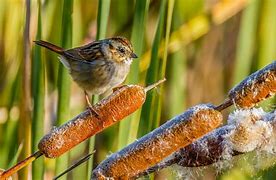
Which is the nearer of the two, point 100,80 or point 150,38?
point 100,80

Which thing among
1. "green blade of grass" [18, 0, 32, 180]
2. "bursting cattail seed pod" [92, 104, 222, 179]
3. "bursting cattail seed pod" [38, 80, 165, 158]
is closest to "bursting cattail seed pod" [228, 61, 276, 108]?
"bursting cattail seed pod" [92, 104, 222, 179]

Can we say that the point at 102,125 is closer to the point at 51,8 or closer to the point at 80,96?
the point at 51,8

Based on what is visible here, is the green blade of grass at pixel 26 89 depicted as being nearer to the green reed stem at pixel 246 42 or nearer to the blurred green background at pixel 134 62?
the blurred green background at pixel 134 62

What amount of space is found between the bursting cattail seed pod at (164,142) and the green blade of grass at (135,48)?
851mm

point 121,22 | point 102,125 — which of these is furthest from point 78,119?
point 121,22

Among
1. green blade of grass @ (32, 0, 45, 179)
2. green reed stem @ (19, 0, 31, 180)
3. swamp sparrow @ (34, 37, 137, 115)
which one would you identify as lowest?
green blade of grass @ (32, 0, 45, 179)

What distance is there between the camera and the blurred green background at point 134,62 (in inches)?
75.2

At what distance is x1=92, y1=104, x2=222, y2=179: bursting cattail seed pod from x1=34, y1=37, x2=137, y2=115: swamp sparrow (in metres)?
1.28

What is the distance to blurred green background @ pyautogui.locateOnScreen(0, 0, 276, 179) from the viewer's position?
6.27 ft

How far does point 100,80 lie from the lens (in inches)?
98.4

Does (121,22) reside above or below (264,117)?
above

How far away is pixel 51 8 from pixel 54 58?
267 mm

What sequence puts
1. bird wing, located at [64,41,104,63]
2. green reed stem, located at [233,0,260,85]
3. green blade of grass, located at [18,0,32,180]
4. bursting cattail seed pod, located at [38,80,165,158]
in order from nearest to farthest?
bursting cattail seed pod, located at [38,80,165,158], green blade of grass, located at [18,0,32,180], green reed stem, located at [233,0,260,85], bird wing, located at [64,41,104,63]

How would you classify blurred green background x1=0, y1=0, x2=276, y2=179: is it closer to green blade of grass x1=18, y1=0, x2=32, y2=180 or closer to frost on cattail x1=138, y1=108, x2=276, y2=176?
green blade of grass x1=18, y1=0, x2=32, y2=180
